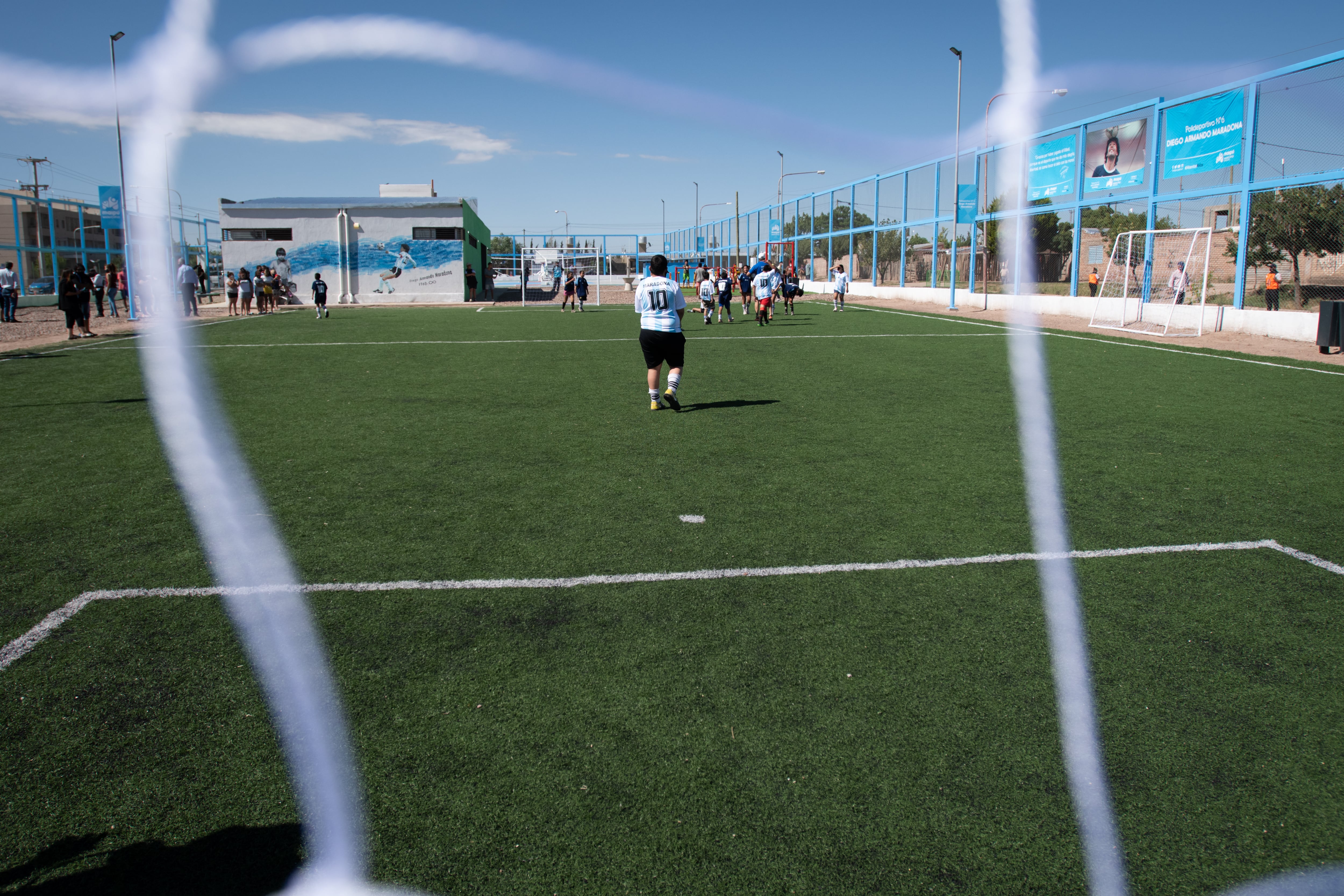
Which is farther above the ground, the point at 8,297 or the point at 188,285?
the point at 188,285

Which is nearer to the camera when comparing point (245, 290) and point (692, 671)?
point (692, 671)

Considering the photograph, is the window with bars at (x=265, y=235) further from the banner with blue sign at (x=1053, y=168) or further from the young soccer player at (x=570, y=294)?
the banner with blue sign at (x=1053, y=168)

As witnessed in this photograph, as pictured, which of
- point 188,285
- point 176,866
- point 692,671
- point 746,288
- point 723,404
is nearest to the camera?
point 176,866

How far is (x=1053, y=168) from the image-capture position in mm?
29266

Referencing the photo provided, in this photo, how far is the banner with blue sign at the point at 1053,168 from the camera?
2836 cm

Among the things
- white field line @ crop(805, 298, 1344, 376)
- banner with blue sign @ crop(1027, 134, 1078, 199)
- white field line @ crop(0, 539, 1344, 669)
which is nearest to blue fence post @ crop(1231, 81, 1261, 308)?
white field line @ crop(805, 298, 1344, 376)

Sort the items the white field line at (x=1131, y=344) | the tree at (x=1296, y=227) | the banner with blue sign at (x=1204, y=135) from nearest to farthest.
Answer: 1. the white field line at (x=1131, y=344)
2. the tree at (x=1296, y=227)
3. the banner with blue sign at (x=1204, y=135)

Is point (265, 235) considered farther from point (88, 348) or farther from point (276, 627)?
point (276, 627)

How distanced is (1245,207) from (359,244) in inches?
1711

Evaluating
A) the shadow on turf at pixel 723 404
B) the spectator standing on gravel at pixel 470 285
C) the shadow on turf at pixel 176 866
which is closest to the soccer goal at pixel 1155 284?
the shadow on turf at pixel 723 404

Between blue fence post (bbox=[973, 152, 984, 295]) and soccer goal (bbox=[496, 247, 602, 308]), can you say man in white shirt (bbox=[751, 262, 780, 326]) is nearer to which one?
blue fence post (bbox=[973, 152, 984, 295])

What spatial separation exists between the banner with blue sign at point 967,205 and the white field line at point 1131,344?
185 inches

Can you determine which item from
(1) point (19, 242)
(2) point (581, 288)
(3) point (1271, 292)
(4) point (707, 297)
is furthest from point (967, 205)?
(1) point (19, 242)

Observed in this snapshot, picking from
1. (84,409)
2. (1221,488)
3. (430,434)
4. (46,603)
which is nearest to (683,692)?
(46,603)
